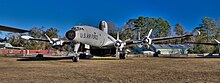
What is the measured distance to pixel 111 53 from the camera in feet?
107

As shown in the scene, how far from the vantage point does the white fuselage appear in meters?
23.9

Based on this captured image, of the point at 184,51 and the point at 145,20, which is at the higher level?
the point at 145,20

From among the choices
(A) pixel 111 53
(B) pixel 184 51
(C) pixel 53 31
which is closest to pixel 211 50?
(B) pixel 184 51

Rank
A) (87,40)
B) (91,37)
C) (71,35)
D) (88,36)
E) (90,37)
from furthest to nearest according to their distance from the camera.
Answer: (91,37) → (90,37) → (88,36) → (87,40) → (71,35)

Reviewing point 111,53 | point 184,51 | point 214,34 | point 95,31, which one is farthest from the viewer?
point 214,34

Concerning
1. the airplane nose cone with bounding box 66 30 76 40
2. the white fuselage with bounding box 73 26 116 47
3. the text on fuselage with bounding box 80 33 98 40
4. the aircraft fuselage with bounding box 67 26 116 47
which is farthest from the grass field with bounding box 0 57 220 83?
the text on fuselage with bounding box 80 33 98 40

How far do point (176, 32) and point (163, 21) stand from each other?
966 cm

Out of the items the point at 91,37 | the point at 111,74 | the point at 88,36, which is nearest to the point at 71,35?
the point at 88,36

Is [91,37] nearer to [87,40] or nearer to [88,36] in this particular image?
[88,36]

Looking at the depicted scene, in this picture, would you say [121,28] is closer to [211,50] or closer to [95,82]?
[211,50]

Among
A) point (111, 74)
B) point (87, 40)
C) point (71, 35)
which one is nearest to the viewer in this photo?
point (111, 74)

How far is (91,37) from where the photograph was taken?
1038 inches

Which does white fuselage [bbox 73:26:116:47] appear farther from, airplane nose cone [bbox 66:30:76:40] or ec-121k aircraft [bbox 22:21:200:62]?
airplane nose cone [bbox 66:30:76:40]

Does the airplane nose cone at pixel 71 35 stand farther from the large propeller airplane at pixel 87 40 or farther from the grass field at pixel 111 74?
the grass field at pixel 111 74
